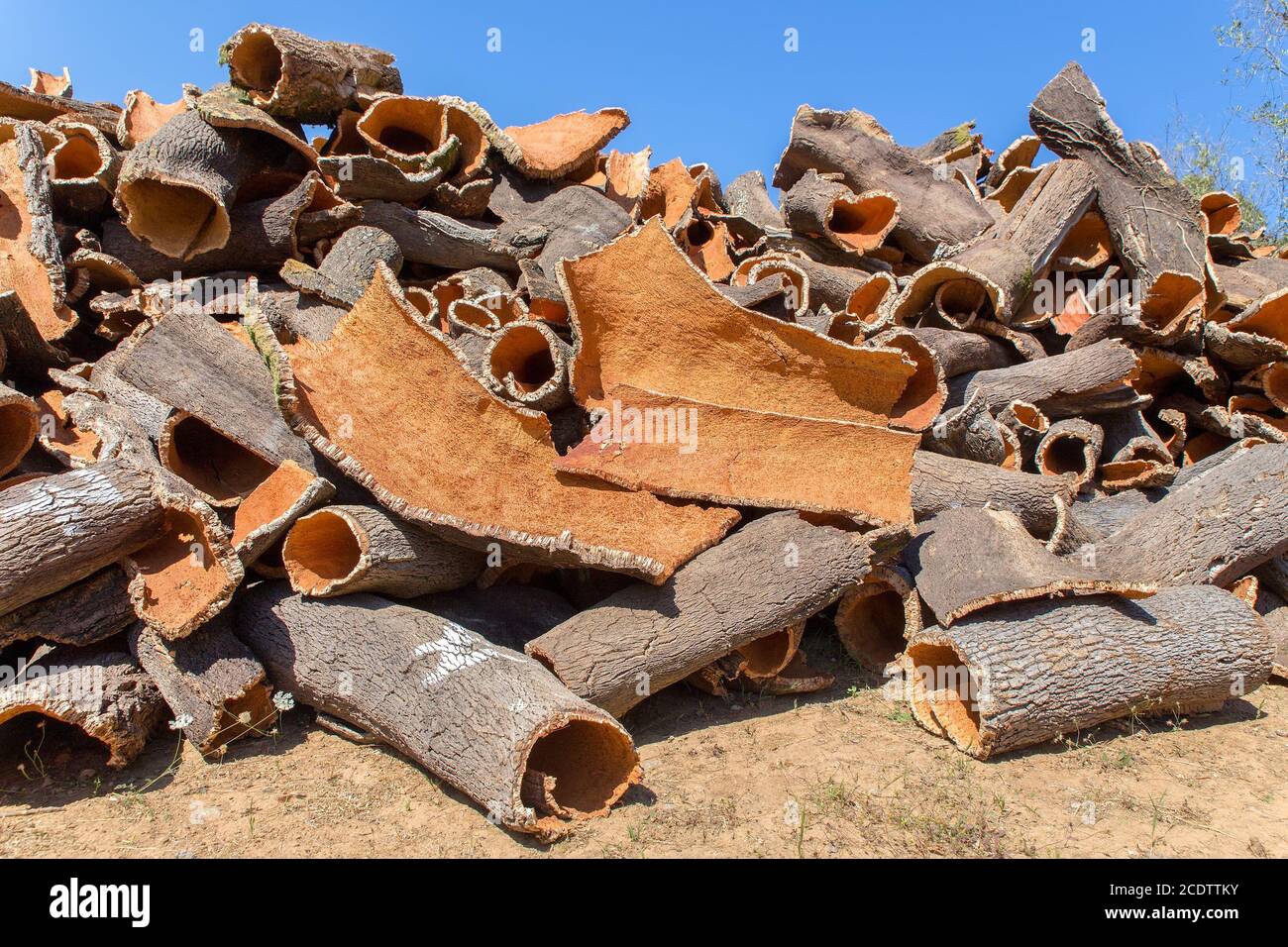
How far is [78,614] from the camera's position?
3.18 meters

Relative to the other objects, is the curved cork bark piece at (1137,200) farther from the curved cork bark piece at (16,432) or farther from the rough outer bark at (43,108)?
the rough outer bark at (43,108)

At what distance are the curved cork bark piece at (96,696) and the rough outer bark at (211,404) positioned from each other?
2.49 feet

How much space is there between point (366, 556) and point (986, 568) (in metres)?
2.52

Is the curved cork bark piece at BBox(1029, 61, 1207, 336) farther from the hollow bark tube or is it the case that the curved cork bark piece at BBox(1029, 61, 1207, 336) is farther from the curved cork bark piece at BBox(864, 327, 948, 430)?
the hollow bark tube

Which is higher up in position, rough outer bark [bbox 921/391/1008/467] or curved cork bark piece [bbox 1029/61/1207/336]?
curved cork bark piece [bbox 1029/61/1207/336]

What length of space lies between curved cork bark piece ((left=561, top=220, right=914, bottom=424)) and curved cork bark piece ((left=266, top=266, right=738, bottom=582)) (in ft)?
2.40

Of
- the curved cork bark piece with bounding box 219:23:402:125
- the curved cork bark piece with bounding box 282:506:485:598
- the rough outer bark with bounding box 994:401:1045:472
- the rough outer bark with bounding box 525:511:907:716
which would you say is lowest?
the rough outer bark with bounding box 525:511:907:716

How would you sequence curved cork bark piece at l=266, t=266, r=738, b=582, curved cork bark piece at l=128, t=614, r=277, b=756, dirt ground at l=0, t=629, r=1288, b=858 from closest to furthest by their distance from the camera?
dirt ground at l=0, t=629, r=1288, b=858, curved cork bark piece at l=128, t=614, r=277, b=756, curved cork bark piece at l=266, t=266, r=738, b=582

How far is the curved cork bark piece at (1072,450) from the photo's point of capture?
464 centimetres

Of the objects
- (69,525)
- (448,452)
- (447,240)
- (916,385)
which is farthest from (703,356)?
(69,525)

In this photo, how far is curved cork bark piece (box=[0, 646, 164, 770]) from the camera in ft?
9.68

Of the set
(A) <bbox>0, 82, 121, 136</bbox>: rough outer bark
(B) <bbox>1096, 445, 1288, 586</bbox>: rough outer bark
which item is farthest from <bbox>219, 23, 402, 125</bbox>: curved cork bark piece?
(B) <bbox>1096, 445, 1288, 586</bbox>: rough outer bark
